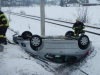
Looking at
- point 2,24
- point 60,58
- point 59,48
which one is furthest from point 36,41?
point 2,24

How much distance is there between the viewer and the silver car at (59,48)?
8.60 meters

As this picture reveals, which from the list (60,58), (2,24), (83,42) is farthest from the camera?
(2,24)

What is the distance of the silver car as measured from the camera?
860cm

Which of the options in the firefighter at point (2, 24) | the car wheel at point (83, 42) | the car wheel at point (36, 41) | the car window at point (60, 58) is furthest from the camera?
the firefighter at point (2, 24)

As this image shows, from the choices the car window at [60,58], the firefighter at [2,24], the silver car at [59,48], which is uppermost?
the firefighter at [2,24]

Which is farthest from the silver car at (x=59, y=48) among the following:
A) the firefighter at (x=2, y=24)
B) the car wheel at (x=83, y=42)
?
the firefighter at (x=2, y=24)

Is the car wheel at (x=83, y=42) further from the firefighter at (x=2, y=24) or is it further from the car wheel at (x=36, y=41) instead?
the firefighter at (x=2, y=24)

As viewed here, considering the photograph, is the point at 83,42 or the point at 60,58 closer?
the point at 83,42

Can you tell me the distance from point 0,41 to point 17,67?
135 inches

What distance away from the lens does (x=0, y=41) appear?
9414 millimetres

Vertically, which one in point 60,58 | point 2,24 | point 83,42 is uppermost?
point 2,24

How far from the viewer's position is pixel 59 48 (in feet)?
28.5

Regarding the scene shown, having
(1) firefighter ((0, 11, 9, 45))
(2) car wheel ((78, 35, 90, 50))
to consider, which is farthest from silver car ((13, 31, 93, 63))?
(1) firefighter ((0, 11, 9, 45))

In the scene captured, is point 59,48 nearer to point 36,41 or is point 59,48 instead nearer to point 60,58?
point 60,58
